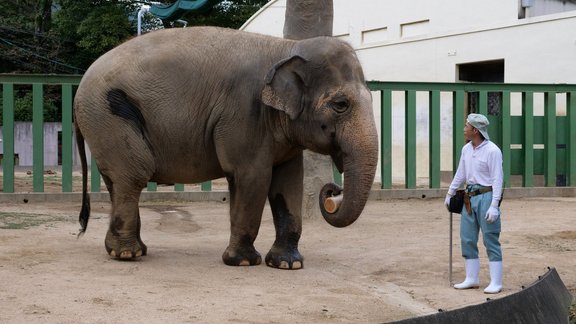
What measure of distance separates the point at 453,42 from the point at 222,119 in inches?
598

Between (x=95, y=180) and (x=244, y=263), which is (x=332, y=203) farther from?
(x=95, y=180)

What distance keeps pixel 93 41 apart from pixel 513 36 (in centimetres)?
2348

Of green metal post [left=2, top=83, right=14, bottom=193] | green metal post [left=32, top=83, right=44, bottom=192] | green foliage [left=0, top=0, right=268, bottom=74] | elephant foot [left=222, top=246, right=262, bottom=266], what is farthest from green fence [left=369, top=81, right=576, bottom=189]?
green foliage [left=0, top=0, right=268, bottom=74]

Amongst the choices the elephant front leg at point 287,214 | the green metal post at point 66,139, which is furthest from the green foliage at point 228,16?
the elephant front leg at point 287,214

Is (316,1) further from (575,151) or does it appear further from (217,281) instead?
(575,151)

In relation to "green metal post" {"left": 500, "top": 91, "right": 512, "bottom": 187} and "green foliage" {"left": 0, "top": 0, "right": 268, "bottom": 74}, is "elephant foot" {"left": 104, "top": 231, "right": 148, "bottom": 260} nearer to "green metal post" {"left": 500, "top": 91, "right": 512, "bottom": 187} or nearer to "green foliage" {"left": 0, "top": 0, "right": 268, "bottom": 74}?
"green metal post" {"left": 500, "top": 91, "right": 512, "bottom": 187}

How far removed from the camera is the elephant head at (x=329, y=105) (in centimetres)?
711

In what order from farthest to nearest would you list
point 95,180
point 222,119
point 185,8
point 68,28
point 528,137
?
point 68,28 → point 528,137 → point 185,8 → point 95,180 → point 222,119

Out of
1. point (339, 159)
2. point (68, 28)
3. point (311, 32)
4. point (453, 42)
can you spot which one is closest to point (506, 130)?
point (453, 42)

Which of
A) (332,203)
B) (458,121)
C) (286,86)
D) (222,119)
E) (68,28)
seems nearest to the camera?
(332,203)

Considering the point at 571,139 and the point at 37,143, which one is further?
the point at 571,139

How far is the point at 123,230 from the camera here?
7934mm

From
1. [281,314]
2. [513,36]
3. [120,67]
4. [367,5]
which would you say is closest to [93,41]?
[367,5]

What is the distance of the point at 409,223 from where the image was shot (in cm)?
1183
